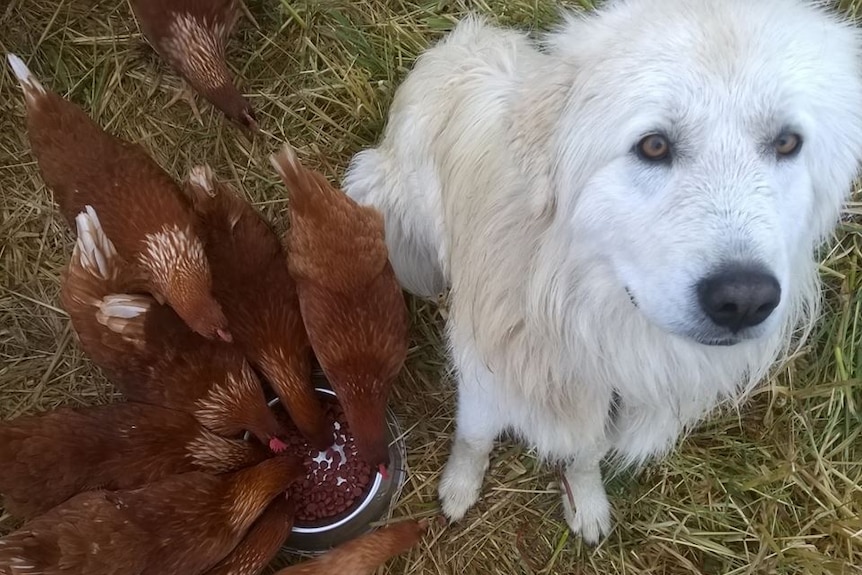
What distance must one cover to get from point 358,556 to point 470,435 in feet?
1.52

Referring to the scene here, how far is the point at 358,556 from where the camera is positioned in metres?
2.03

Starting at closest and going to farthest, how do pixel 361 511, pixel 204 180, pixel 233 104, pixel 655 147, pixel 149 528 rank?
1. pixel 655 147
2. pixel 149 528
3. pixel 204 180
4. pixel 361 511
5. pixel 233 104

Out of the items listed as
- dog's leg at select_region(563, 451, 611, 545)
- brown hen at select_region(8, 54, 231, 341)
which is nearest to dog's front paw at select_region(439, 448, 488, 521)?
dog's leg at select_region(563, 451, 611, 545)

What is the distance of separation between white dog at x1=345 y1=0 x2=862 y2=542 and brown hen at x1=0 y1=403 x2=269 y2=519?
0.76 metres

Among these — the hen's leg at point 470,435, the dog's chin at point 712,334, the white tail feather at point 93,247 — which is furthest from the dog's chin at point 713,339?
the white tail feather at point 93,247

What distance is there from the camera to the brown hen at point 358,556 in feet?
6.66

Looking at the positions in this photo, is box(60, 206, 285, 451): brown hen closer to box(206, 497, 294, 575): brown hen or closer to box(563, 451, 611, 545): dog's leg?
box(206, 497, 294, 575): brown hen

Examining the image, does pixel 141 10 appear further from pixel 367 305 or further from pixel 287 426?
pixel 287 426

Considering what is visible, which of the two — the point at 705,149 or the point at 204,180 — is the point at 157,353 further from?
the point at 705,149

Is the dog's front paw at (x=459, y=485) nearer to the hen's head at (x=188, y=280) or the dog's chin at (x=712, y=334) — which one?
the hen's head at (x=188, y=280)

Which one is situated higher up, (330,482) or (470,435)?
(470,435)

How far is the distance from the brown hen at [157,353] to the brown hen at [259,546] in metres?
0.27

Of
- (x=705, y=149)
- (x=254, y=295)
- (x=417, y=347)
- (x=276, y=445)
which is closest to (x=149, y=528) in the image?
(x=276, y=445)

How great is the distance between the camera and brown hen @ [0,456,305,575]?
1804 millimetres
